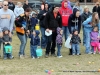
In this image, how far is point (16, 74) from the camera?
29.8 ft

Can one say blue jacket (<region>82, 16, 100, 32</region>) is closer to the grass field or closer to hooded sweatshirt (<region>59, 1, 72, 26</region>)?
hooded sweatshirt (<region>59, 1, 72, 26</region>)

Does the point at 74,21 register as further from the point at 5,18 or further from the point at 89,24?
the point at 5,18

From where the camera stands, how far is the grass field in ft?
30.7

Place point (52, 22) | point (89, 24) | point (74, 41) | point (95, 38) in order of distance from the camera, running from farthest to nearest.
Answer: point (95, 38) < point (89, 24) < point (74, 41) < point (52, 22)

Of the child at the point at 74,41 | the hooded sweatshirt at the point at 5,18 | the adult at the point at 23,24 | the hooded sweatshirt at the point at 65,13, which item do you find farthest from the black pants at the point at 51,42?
the hooded sweatshirt at the point at 5,18

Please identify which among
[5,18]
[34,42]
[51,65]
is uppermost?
[5,18]

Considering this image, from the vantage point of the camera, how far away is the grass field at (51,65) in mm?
9363

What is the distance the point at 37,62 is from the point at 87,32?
2.63m

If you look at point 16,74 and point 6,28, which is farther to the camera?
point 6,28

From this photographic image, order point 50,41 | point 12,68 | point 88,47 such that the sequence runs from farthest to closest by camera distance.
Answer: point 88,47 → point 50,41 → point 12,68

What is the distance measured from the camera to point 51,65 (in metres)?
10.2

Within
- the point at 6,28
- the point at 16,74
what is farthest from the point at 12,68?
the point at 6,28

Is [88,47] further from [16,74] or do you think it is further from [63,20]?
[16,74]

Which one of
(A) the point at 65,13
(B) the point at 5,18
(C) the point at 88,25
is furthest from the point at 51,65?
(A) the point at 65,13
